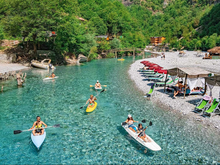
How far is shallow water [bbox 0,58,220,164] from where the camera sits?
11156 millimetres

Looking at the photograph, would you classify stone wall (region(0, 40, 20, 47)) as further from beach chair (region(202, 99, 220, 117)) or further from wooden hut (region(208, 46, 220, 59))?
wooden hut (region(208, 46, 220, 59))

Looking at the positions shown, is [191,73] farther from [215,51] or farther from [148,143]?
[215,51]

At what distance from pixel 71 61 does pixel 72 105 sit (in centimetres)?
3621

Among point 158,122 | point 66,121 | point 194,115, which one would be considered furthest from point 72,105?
point 194,115

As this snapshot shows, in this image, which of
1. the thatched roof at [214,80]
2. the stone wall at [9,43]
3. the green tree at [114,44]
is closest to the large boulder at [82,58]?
the green tree at [114,44]

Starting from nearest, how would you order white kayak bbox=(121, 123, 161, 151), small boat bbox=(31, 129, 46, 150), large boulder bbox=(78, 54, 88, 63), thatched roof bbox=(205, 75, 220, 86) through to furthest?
white kayak bbox=(121, 123, 161, 151)
small boat bbox=(31, 129, 46, 150)
thatched roof bbox=(205, 75, 220, 86)
large boulder bbox=(78, 54, 88, 63)

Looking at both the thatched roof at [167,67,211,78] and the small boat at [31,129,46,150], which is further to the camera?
the thatched roof at [167,67,211,78]

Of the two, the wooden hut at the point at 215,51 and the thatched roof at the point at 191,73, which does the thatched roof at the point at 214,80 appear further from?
the wooden hut at the point at 215,51

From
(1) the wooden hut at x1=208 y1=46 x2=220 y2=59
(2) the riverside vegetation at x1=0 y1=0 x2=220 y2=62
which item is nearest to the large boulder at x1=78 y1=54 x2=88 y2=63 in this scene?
(2) the riverside vegetation at x1=0 y1=0 x2=220 y2=62

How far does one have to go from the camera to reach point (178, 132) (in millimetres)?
13766

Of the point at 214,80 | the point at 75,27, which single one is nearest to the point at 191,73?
the point at 214,80

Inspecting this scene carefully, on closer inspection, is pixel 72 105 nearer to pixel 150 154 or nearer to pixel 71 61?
pixel 150 154

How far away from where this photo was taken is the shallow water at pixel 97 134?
1116cm

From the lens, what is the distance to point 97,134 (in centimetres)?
1386
